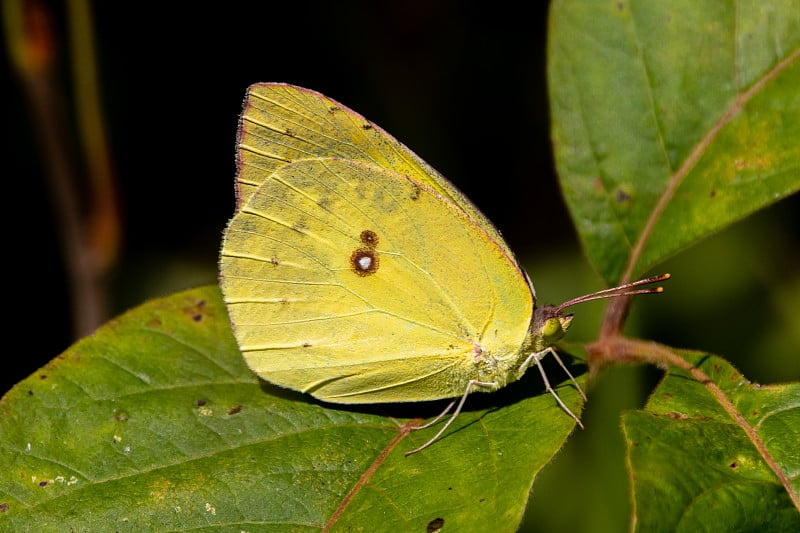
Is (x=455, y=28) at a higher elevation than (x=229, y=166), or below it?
higher

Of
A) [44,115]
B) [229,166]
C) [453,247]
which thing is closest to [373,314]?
[453,247]

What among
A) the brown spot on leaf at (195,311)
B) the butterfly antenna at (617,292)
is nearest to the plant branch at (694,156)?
the butterfly antenna at (617,292)

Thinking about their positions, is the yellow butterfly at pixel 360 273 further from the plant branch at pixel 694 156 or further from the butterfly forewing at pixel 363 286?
the plant branch at pixel 694 156

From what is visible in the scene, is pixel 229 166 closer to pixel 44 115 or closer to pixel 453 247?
pixel 44 115

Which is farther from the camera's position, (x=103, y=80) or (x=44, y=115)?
(x=103, y=80)

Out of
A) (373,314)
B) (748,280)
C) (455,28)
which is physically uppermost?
(455,28)

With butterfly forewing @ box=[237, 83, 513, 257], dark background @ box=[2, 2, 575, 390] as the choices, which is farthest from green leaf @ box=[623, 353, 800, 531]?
dark background @ box=[2, 2, 575, 390]

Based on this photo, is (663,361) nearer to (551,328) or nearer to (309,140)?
(551,328)
